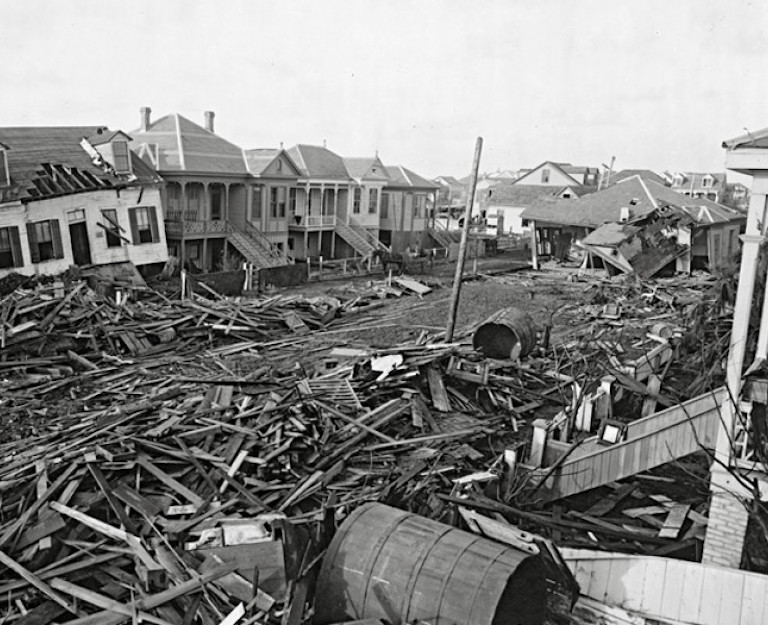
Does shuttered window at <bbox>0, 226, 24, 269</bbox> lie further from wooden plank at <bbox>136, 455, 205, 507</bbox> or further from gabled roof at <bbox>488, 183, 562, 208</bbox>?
gabled roof at <bbox>488, 183, 562, 208</bbox>

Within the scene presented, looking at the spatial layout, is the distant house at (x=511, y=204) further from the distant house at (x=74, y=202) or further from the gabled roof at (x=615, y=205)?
the distant house at (x=74, y=202)

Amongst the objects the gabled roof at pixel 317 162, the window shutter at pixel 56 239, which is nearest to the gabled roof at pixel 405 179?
the gabled roof at pixel 317 162

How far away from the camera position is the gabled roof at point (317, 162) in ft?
155

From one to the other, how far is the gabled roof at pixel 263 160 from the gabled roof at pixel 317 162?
6.16 feet

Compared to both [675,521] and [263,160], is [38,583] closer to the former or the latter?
[675,521]

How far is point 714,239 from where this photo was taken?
44.1 meters

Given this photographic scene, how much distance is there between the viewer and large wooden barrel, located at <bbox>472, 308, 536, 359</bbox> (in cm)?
1962

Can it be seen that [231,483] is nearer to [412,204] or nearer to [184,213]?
[184,213]

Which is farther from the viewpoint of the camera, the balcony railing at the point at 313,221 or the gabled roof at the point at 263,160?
the balcony railing at the point at 313,221

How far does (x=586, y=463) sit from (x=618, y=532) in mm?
1596

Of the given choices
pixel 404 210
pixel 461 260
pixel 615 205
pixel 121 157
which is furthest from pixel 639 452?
pixel 404 210

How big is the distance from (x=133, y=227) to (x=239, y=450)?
925 inches

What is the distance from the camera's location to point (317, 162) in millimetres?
48656

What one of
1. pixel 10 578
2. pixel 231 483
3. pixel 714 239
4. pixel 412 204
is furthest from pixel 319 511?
pixel 412 204
